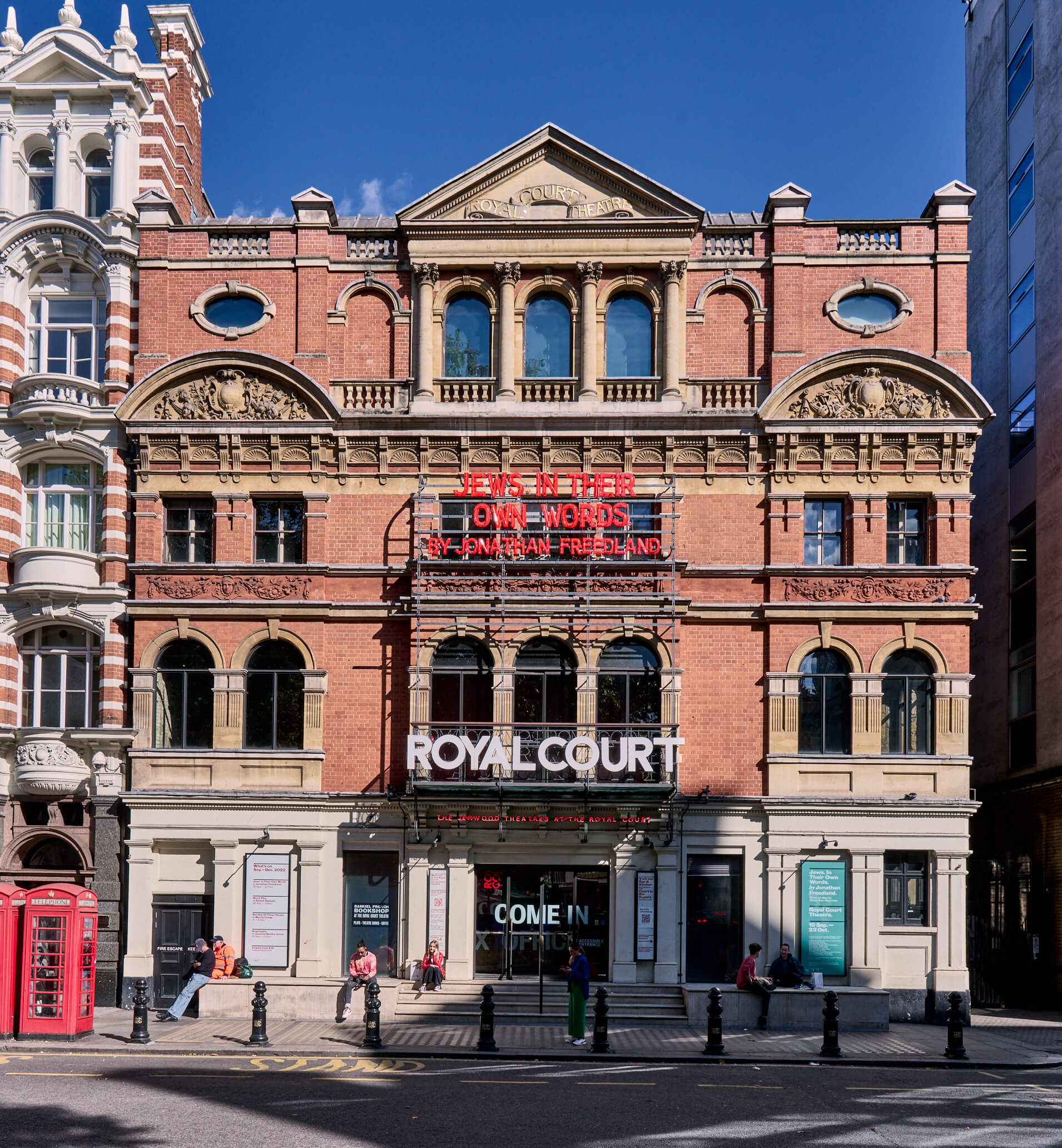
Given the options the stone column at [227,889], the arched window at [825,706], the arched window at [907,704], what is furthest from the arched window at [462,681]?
the arched window at [907,704]

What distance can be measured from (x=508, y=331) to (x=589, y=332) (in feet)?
6.04

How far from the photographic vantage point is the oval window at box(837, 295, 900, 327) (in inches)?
1149

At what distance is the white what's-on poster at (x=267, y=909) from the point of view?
27.7 metres

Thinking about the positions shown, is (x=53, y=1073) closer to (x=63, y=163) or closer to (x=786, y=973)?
(x=786, y=973)

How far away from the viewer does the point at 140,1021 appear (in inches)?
874

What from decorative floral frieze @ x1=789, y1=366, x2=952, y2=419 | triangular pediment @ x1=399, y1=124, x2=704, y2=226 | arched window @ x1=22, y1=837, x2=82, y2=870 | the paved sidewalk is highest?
triangular pediment @ x1=399, y1=124, x2=704, y2=226

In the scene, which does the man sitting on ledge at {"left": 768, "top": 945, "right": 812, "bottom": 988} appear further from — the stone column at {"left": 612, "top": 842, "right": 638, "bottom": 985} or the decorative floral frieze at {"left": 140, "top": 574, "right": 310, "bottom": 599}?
the decorative floral frieze at {"left": 140, "top": 574, "right": 310, "bottom": 599}

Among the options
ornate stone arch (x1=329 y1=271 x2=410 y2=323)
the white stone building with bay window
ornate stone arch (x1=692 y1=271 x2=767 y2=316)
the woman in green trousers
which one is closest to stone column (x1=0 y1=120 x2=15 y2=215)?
the white stone building with bay window

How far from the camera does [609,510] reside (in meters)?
28.4

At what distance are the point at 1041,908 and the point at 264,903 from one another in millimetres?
18826

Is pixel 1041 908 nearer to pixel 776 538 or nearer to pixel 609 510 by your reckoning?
pixel 776 538

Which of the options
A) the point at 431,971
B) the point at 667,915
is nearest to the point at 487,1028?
the point at 431,971

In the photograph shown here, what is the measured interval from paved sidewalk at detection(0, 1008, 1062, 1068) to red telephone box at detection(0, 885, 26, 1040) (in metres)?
0.43

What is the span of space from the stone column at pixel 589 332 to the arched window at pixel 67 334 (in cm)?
1117
